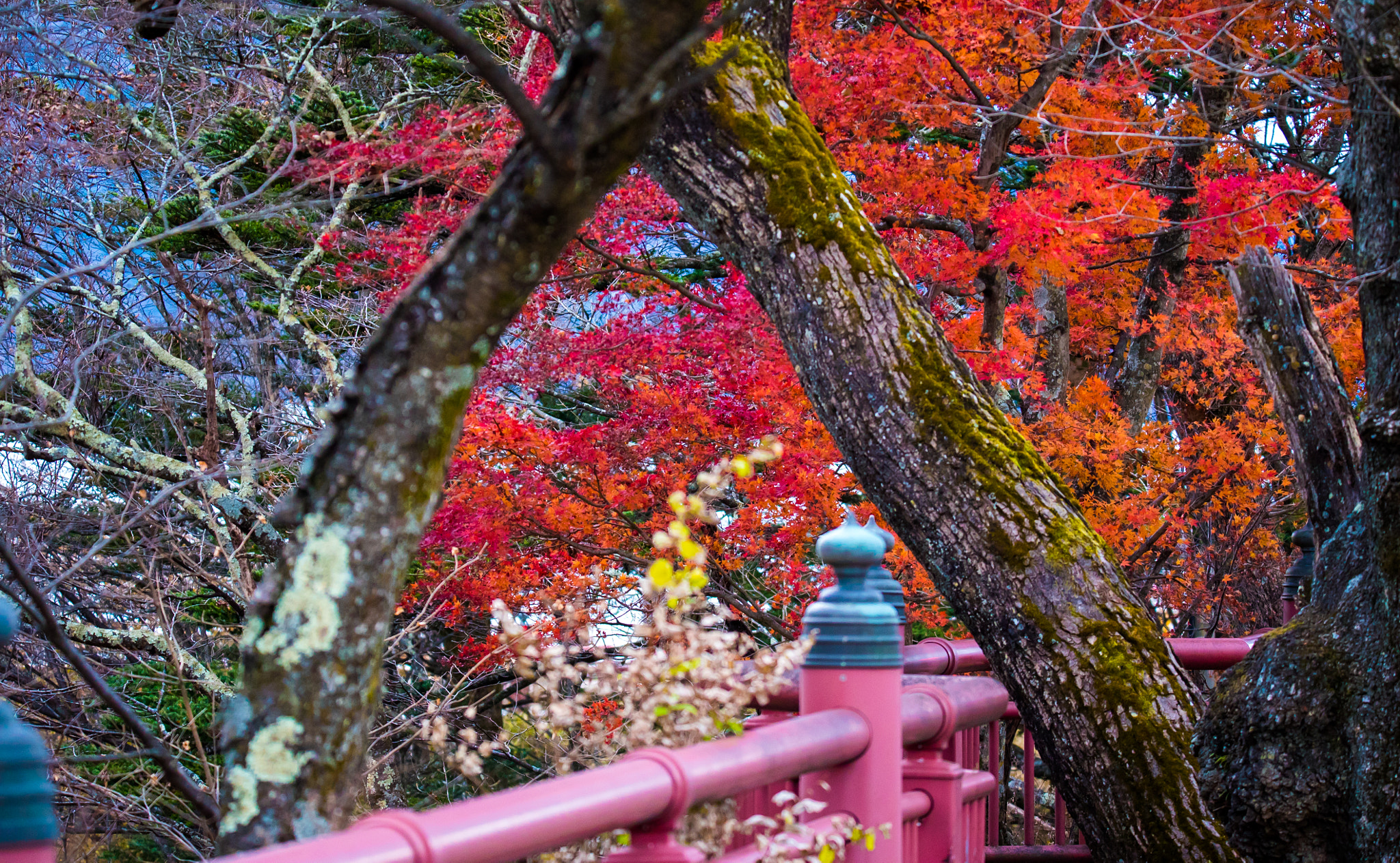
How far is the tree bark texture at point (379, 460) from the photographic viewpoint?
1742 mm

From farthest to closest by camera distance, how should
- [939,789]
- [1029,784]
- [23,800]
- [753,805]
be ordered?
[1029,784] → [939,789] → [753,805] → [23,800]

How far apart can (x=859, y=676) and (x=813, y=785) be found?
0.30 meters

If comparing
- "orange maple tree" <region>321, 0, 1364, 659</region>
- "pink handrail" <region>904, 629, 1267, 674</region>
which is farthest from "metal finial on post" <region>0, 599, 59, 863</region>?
"orange maple tree" <region>321, 0, 1364, 659</region>

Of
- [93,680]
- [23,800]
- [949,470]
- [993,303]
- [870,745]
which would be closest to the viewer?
[23,800]

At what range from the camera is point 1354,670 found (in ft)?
10.6

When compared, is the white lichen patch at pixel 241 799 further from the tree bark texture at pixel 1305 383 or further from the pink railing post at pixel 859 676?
the tree bark texture at pixel 1305 383

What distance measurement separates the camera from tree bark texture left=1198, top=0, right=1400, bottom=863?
3.13m

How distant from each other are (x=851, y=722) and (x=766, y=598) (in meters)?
7.59

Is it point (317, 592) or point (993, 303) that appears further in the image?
point (993, 303)

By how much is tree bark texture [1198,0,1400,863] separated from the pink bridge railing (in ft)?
2.44

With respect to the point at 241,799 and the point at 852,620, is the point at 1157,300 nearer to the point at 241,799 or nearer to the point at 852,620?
the point at 852,620

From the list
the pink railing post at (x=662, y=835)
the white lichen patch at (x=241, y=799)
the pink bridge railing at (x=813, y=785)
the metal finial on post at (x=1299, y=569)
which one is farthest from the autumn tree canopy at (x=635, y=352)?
the metal finial on post at (x=1299, y=569)

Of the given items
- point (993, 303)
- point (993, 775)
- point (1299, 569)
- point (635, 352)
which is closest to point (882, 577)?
Answer: point (993, 775)

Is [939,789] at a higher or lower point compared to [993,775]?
lower
